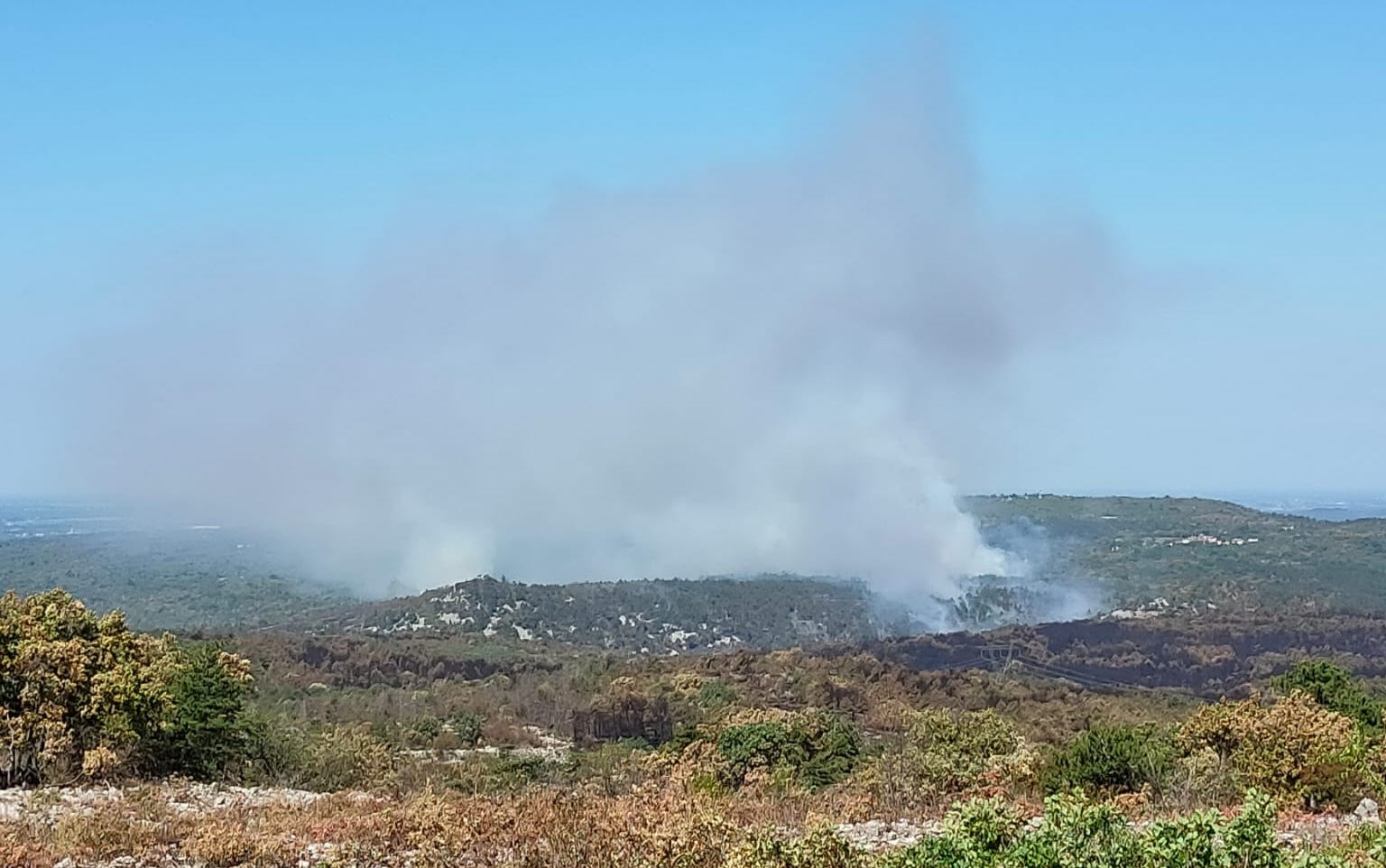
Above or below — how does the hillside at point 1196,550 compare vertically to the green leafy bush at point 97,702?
below

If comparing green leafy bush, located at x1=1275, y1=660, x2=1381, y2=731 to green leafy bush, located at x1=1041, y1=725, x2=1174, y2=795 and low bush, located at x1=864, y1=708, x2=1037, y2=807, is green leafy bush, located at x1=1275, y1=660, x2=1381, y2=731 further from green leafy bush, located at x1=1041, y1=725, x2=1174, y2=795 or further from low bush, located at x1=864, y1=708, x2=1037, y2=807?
green leafy bush, located at x1=1041, y1=725, x2=1174, y2=795

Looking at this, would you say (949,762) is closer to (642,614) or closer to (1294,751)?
(1294,751)

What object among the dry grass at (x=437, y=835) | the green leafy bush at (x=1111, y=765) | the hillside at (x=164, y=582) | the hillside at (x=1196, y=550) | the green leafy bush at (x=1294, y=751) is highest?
the dry grass at (x=437, y=835)

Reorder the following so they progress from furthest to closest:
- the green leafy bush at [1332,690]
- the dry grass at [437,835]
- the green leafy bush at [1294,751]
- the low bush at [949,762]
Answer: the green leafy bush at [1332,690] < the low bush at [949,762] < the green leafy bush at [1294,751] < the dry grass at [437,835]

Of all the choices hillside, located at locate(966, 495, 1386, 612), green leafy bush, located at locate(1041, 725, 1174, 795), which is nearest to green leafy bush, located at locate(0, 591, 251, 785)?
green leafy bush, located at locate(1041, 725, 1174, 795)

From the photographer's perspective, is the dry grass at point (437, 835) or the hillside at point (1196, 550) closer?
the dry grass at point (437, 835)

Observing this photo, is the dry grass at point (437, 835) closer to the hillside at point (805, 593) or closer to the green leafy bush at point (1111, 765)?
the green leafy bush at point (1111, 765)

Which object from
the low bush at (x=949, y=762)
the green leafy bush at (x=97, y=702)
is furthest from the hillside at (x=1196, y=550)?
the green leafy bush at (x=97, y=702)

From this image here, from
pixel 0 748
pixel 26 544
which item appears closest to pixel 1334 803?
pixel 0 748

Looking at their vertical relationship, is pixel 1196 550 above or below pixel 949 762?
below

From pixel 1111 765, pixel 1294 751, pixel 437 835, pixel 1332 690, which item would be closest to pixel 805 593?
pixel 1332 690

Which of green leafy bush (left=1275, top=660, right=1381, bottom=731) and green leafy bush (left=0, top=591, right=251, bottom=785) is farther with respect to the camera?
green leafy bush (left=1275, top=660, right=1381, bottom=731)

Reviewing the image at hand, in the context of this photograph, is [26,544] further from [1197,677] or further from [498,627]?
[1197,677]

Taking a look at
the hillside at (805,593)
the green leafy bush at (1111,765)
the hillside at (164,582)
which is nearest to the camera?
the green leafy bush at (1111,765)
